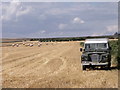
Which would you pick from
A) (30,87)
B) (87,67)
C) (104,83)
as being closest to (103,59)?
(87,67)

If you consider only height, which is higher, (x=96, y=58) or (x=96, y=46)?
(x=96, y=46)

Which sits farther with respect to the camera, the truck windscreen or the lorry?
the truck windscreen

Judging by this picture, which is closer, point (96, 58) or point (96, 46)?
point (96, 58)

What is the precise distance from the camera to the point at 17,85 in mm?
17844

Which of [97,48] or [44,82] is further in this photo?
[97,48]

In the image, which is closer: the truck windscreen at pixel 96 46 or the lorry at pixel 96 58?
the lorry at pixel 96 58

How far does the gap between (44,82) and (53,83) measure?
67 cm

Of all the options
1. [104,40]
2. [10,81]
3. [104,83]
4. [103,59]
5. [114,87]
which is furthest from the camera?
[104,40]

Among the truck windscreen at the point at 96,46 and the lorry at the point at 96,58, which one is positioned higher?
the truck windscreen at the point at 96,46

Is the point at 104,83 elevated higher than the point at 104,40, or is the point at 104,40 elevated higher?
the point at 104,40

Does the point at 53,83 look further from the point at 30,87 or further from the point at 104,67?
the point at 104,67

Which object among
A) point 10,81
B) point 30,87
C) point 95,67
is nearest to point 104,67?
point 95,67

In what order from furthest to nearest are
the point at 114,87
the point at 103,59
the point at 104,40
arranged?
the point at 104,40 < the point at 103,59 < the point at 114,87

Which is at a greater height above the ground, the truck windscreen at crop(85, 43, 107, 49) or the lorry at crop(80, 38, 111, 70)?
the truck windscreen at crop(85, 43, 107, 49)
